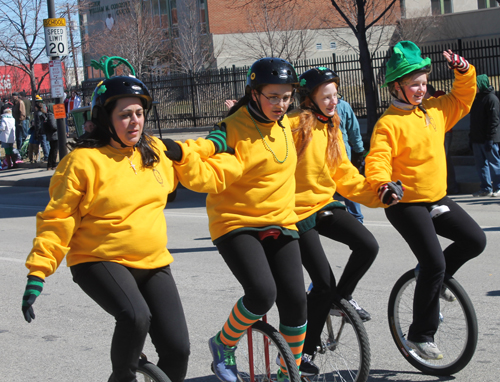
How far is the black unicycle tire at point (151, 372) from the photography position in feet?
9.77

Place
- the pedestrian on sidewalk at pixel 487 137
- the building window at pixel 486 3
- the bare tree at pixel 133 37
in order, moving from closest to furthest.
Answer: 1. the pedestrian on sidewalk at pixel 487 137
2. the bare tree at pixel 133 37
3. the building window at pixel 486 3

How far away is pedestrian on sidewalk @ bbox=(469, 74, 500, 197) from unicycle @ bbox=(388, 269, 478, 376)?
7.45 metres

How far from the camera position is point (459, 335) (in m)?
4.08

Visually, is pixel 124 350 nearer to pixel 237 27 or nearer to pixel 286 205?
pixel 286 205

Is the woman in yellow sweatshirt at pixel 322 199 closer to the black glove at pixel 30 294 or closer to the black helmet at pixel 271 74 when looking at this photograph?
the black helmet at pixel 271 74

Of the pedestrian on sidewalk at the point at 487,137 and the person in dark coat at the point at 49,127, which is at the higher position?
the person in dark coat at the point at 49,127

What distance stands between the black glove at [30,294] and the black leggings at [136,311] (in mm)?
213

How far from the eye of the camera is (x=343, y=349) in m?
3.98

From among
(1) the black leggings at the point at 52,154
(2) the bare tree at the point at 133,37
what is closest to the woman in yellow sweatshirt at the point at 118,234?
(1) the black leggings at the point at 52,154

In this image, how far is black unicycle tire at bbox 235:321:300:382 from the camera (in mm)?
3375

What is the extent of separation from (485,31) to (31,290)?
135 ft

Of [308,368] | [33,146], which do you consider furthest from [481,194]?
[33,146]

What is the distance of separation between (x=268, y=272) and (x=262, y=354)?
1.69 ft

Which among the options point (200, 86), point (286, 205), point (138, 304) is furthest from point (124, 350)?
point (200, 86)
